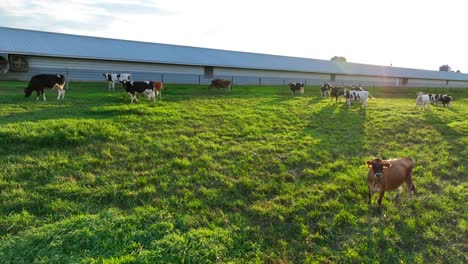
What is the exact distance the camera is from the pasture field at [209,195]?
5.04 meters

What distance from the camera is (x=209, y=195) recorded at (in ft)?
21.7

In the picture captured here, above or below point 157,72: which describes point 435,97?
below

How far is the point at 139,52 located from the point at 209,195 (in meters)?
28.9

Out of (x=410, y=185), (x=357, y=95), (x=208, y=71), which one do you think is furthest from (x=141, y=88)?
(x=208, y=71)

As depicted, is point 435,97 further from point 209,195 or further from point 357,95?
point 209,195

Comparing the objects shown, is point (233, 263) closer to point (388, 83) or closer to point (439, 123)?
point (439, 123)

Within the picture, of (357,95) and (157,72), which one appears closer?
(357,95)

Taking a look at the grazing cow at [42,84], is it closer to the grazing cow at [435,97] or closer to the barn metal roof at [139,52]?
the barn metal roof at [139,52]

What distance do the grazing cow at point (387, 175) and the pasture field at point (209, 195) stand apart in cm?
34

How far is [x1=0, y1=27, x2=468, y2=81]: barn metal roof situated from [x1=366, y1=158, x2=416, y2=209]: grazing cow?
26641 millimetres

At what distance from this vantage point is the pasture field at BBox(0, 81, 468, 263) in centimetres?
504

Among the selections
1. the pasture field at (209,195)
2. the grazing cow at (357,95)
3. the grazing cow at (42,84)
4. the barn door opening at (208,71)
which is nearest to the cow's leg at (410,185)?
the pasture field at (209,195)

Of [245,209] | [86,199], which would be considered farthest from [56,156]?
[245,209]

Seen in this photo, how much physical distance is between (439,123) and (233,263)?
1405 cm
